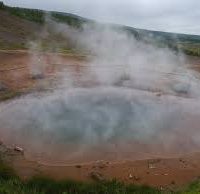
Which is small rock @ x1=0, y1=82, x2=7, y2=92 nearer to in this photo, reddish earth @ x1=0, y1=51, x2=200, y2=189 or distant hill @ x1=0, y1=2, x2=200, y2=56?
Result: reddish earth @ x1=0, y1=51, x2=200, y2=189

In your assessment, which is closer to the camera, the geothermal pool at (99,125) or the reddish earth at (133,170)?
the reddish earth at (133,170)

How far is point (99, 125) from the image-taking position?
13.4 metres

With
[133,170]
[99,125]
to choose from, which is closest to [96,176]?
[133,170]

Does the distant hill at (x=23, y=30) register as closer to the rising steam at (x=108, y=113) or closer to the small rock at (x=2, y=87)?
the rising steam at (x=108, y=113)

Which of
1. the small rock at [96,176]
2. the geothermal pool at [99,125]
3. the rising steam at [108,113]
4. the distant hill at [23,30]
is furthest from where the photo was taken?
the distant hill at [23,30]

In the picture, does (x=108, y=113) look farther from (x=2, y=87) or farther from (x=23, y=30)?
(x=23, y=30)

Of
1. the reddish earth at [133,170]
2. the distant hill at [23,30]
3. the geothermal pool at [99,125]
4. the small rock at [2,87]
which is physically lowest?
the reddish earth at [133,170]

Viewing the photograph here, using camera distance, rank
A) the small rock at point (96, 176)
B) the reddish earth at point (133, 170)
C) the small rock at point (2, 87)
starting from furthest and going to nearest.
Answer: the small rock at point (2, 87)
the reddish earth at point (133, 170)
the small rock at point (96, 176)

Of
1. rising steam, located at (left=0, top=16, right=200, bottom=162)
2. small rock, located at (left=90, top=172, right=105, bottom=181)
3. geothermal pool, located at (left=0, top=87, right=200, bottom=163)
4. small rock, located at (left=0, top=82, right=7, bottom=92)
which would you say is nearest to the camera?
small rock, located at (left=90, top=172, right=105, bottom=181)

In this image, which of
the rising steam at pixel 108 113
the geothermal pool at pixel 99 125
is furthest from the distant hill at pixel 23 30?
the geothermal pool at pixel 99 125

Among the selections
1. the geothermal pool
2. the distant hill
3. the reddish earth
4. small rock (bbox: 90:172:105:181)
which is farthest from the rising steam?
the distant hill

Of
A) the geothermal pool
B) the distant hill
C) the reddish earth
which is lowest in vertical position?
the reddish earth

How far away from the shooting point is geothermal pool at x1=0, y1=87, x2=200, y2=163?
1172 centimetres

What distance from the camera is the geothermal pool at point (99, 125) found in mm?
11719
